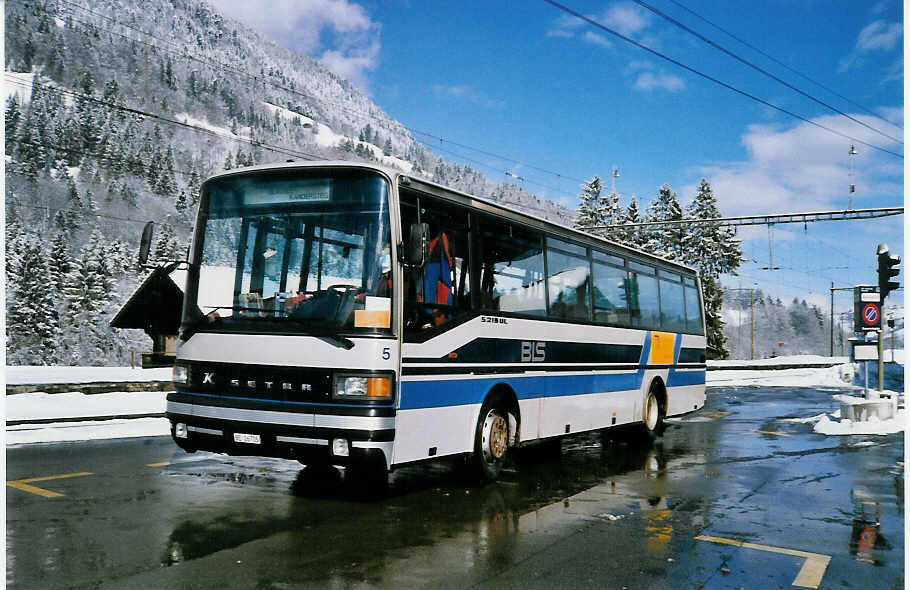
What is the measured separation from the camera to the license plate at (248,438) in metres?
8.23

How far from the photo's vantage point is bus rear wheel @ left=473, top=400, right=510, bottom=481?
9.86 m

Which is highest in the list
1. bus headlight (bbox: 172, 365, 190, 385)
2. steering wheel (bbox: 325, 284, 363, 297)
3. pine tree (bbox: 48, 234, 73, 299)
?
pine tree (bbox: 48, 234, 73, 299)

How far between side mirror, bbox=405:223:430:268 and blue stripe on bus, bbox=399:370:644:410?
3.86ft

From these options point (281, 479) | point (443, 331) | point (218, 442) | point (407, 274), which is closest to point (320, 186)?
point (407, 274)

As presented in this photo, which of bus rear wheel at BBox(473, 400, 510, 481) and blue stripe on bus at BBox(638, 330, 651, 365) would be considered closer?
bus rear wheel at BBox(473, 400, 510, 481)

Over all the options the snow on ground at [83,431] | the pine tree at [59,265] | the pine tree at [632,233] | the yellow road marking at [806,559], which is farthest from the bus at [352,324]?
the pine tree at [59,265]

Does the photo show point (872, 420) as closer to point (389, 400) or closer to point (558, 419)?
point (558, 419)

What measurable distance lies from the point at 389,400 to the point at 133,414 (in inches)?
508

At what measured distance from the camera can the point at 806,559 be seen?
681cm

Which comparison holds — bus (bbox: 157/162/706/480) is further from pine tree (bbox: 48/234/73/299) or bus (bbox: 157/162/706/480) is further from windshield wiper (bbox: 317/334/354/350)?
pine tree (bbox: 48/234/73/299)

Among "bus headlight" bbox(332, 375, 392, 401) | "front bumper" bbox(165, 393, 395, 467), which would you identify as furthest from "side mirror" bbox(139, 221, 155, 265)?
"bus headlight" bbox(332, 375, 392, 401)

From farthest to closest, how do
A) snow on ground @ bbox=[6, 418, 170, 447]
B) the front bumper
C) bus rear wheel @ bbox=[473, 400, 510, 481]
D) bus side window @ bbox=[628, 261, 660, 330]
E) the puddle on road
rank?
bus side window @ bbox=[628, 261, 660, 330], snow on ground @ bbox=[6, 418, 170, 447], bus rear wheel @ bbox=[473, 400, 510, 481], the front bumper, the puddle on road

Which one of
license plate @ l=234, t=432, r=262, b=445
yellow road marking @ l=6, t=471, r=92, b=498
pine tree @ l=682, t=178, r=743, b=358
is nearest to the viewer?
license plate @ l=234, t=432, r=262, b=445

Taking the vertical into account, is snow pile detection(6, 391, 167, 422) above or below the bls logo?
below
